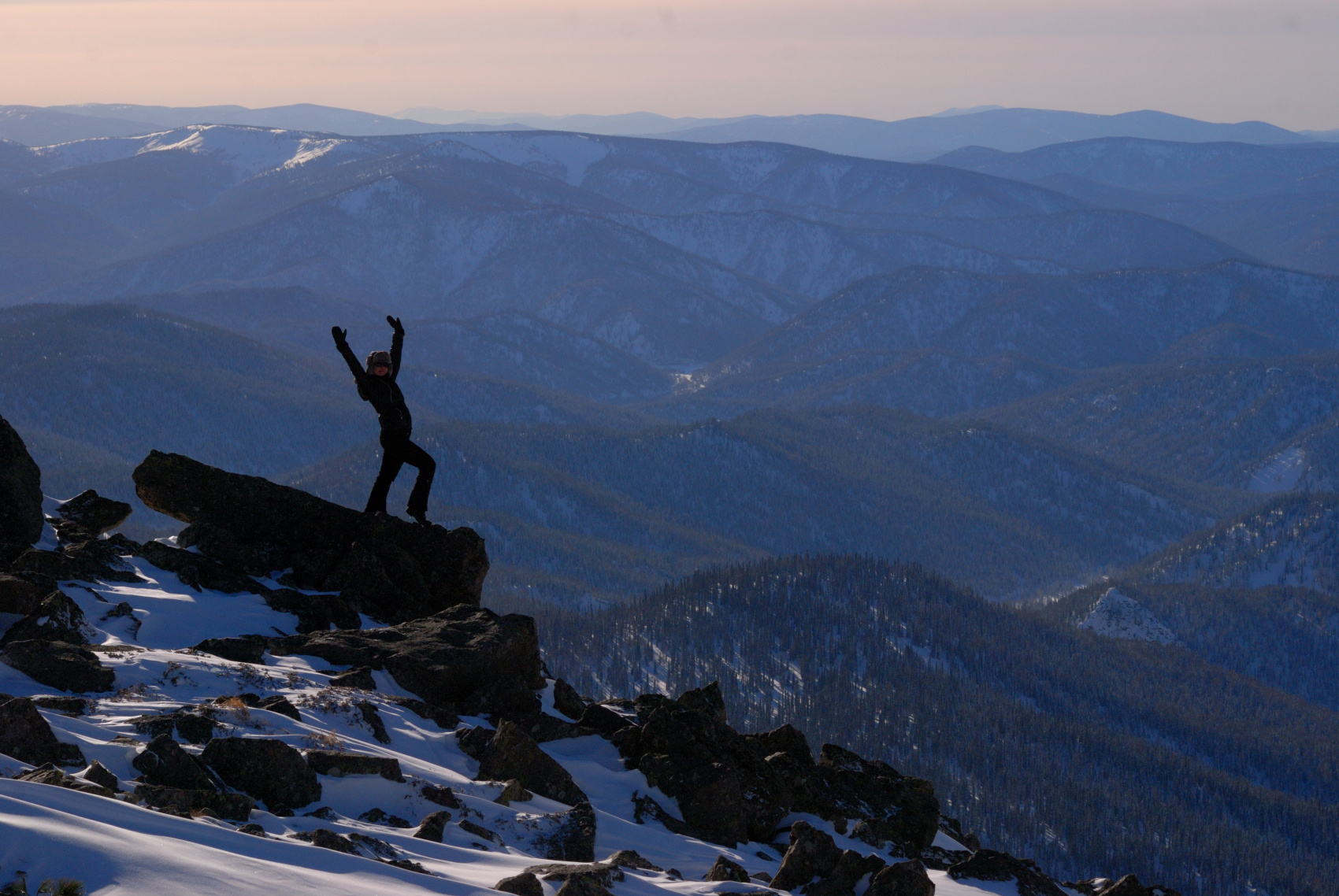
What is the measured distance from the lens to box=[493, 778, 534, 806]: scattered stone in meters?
17.9

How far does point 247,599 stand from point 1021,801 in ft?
378

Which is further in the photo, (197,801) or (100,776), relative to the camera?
(197,801)

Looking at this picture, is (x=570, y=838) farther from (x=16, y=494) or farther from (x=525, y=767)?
(x=16, y=494)

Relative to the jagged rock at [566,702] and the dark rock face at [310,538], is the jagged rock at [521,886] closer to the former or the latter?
the jagged rock at [566,702]

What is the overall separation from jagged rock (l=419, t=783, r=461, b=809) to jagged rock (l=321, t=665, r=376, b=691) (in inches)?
155

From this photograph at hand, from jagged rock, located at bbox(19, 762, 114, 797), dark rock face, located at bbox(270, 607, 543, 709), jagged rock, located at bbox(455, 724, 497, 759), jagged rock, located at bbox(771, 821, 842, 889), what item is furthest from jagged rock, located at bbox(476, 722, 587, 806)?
jagged rock, located at bbox(19, 762, 114, 797)

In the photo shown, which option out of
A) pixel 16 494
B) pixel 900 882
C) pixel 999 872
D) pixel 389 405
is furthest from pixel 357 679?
pixel 999 872

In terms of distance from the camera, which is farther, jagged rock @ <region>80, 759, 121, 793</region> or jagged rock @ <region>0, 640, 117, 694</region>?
jagged rock @ <region>0, 640, 117, 694</region>

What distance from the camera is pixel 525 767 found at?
62.7ft

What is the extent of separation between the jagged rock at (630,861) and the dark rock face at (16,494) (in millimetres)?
13974

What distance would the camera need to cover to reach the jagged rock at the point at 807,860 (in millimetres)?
18906

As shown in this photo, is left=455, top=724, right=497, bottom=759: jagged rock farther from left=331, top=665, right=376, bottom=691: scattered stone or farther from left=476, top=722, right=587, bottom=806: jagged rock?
left=331, top=665, right=376, bottom=691: scattered stone


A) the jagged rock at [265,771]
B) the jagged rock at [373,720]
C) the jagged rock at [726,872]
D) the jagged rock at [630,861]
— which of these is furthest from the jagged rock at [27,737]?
the jagged rock at [726,872]

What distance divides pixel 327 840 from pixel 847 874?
868 cm
